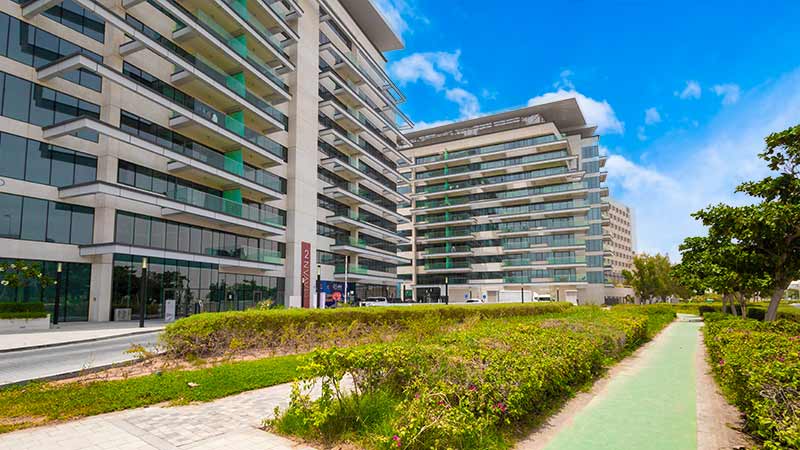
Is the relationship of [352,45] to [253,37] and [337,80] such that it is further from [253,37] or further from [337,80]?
[253,37]

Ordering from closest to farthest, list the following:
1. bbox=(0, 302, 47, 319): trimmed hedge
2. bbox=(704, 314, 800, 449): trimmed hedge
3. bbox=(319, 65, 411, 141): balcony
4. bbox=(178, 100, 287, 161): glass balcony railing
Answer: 1. bbox=(704, 314, 800, 449): trimmed hedge
2. bbox=(0, 302, 47, 319): trimmed hedge
3. bbox=(178, 100, 287, 161): glass balcony railing
4. bbox=(319, 65, 411, 141): balcony

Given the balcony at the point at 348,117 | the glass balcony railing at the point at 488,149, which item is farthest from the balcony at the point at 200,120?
the glass balcony railing at the point at 488,149

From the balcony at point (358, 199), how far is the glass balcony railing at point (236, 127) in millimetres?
9157

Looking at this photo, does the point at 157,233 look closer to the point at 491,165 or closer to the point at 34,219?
the point at 34,219

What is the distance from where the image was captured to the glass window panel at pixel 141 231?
27.9 meters

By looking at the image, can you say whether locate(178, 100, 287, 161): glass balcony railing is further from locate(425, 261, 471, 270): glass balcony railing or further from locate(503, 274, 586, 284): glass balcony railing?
locate(503, 274, 586, 284): glass balcony railing

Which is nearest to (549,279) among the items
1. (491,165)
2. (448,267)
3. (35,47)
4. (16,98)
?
(448,267)

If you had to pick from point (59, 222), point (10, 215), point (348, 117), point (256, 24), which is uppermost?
point (256, 24)

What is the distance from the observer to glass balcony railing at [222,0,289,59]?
3527 centimetres

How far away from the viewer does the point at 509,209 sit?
247 ft

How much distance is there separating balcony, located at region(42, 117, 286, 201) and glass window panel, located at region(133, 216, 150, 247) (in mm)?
3850

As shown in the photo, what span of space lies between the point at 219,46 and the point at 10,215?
1683cm

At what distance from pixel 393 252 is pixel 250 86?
96.0 feet

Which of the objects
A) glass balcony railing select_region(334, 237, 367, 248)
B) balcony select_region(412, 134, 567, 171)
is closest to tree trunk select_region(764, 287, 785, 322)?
glass balcony railing select_region(334, 237, 367, 248)
